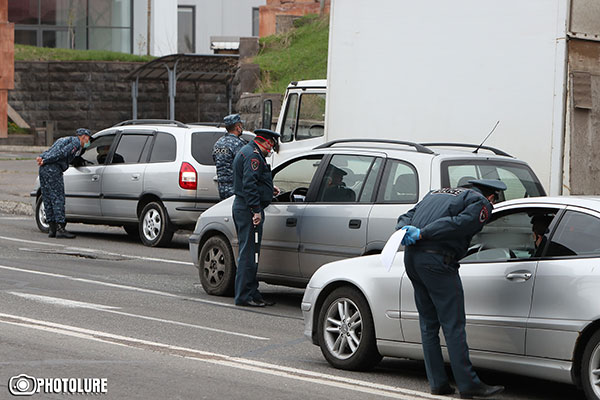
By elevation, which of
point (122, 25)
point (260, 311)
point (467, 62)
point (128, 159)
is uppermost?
point (122, 25)

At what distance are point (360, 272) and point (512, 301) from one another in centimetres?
136

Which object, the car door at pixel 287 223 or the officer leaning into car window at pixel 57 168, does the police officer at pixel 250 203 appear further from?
the officer leaning into car window at pixel 57 168

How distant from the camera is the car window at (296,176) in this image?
1102 centimetres

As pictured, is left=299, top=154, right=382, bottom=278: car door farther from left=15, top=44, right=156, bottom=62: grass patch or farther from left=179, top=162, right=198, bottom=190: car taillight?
left=15, top=44, right=156, bottom=62: grass patch

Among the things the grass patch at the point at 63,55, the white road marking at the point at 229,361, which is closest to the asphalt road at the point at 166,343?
the white road marking at the point at 229,361

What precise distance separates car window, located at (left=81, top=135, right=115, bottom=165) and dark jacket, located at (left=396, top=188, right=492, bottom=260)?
10.7 metres

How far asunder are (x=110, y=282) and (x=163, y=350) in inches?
164

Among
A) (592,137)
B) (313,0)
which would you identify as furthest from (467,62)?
(313,0)

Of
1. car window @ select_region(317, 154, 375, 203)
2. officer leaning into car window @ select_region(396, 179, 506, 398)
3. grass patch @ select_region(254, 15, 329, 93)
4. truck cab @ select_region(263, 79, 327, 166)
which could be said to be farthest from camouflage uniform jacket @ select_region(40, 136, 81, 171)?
grass patch @ select_region(254, 15, 329, 93)

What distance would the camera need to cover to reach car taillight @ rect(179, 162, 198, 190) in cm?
1600

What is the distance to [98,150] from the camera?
691 inches

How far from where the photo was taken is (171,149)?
53.7 ft

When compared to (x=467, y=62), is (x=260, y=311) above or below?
below

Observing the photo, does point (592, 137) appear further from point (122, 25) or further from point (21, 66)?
point (122, 25)
